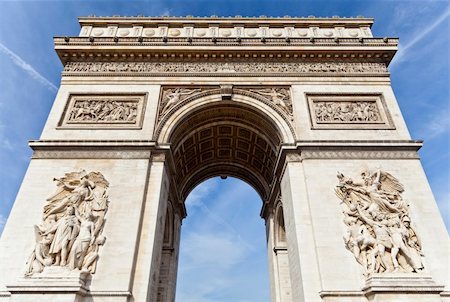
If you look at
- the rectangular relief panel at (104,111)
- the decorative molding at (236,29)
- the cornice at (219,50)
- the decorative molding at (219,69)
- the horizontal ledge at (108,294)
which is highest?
the decorative molding at (236,29)

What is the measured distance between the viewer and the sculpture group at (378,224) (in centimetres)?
1002

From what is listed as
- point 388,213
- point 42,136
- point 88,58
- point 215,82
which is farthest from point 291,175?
point 88,58

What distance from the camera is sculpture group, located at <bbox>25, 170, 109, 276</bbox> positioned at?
984 cm

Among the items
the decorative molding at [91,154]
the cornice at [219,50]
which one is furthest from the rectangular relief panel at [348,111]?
the decorative molding at [91,154]

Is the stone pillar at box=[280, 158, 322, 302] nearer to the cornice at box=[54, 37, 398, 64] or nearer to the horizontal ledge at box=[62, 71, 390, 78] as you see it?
the horizontal ledge at box=[62, 71, 390, 78]

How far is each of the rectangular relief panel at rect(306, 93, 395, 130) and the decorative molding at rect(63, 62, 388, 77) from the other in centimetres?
133

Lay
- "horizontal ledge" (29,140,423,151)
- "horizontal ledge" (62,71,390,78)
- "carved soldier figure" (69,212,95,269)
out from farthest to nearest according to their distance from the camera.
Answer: "horizontal ledge" (62,71,390,78) < "horizontal ledge" (29,140,423,151) < "carved soldier figure" (69,212,95,269)

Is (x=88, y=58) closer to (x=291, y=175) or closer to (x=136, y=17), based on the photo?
(x=136, y=17)

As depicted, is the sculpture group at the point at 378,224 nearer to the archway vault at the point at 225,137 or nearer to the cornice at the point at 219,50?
the archway vault at the point at 225,137

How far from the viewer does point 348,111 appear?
14.0m

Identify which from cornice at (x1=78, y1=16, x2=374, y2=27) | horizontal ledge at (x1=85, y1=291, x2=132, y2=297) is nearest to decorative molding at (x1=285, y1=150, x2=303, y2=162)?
horizontal ledge at (x1=85, y1=291, x2=132, y2=297)

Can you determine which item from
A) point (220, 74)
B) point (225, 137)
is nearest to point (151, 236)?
point (225, 137)

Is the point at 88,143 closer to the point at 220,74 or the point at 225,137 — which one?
the point at 220,74

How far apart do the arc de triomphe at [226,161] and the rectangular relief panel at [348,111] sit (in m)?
0.06
